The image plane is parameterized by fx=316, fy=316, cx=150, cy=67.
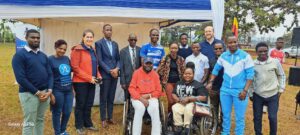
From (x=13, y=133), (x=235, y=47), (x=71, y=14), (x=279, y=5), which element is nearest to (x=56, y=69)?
(x=71, y=14)

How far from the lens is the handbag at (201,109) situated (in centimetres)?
427

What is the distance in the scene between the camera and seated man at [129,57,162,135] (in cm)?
432

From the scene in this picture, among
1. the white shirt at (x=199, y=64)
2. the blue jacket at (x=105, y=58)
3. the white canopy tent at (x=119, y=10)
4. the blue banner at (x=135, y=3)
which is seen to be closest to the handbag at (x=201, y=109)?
the white shirt at (x=199, y=64)

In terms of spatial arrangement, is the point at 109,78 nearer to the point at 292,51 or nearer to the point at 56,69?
the point at 56,69

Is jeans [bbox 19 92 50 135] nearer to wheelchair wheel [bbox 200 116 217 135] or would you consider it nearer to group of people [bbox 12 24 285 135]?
group of people [bbox 12 24 285 135]

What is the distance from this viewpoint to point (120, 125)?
539cm

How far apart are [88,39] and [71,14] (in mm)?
520

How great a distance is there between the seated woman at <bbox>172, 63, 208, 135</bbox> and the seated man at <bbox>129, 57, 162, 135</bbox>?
0.26 meters

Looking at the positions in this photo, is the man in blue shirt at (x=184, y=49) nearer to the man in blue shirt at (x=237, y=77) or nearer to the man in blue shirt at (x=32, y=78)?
the man in blue shirt at (x=237, y=77)

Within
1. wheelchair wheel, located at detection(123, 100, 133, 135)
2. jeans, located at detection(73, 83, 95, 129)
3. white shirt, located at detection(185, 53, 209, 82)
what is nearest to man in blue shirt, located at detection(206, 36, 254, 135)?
white shirt, located at detection(185, 53, 209, 82)

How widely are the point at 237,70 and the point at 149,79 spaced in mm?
1232

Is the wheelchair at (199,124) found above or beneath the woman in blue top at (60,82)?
beneath

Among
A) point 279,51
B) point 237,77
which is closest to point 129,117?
point 237,77

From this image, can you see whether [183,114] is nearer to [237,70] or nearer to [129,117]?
[129,117]
